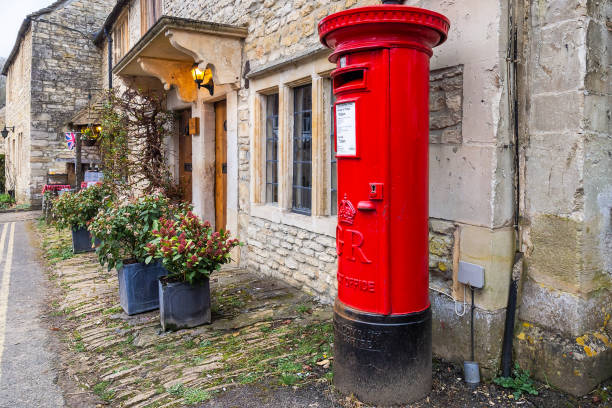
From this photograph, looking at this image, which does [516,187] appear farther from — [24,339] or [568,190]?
[24,339]

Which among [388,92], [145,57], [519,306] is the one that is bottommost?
[519,306]

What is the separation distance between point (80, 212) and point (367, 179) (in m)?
6.63

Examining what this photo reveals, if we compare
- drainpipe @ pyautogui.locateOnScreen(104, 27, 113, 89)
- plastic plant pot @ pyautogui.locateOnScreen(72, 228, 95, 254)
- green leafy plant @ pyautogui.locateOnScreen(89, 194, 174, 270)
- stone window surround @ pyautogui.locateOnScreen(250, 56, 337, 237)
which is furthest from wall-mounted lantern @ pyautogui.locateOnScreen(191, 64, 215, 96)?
drainpipe @ pyautogui.locateOnScreen(104, 27, 113, 89)

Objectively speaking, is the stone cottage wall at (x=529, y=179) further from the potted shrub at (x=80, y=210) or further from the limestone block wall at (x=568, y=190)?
the potted shrub at (x=80, y=210)

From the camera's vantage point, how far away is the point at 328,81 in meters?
4.77

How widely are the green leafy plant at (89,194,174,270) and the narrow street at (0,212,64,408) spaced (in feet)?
3.11

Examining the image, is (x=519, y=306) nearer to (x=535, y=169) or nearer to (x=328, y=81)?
(x=535, y=169)

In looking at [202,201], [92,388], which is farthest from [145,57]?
[92,388]

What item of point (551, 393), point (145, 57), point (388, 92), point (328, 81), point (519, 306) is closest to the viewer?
point (388, 92)

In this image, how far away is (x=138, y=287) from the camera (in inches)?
187

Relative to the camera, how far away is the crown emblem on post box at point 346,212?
108 inches

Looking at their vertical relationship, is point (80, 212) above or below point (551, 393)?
above

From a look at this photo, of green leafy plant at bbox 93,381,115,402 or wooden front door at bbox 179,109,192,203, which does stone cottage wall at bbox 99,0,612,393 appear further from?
wooden front door at bbox 179,109,192,203

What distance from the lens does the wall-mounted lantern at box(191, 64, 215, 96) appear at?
6.77 m
